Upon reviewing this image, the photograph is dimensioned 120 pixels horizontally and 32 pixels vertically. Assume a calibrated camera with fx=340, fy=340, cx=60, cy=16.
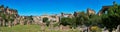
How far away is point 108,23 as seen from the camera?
34.0m

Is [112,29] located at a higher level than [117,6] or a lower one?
lower

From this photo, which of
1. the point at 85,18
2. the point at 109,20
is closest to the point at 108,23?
the point at 109,20

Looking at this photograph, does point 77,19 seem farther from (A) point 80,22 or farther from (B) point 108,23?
(B) point 108,23

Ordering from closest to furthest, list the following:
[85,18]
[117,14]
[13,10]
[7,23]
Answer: [117,14] < [85,18] < [7,23] < [13,10]

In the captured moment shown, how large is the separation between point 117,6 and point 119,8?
1.07 feet

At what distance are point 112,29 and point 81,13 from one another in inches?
2179

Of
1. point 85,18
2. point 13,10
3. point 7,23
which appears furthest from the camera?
point 13,10

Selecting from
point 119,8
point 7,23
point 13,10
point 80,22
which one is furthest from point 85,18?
point 13,10

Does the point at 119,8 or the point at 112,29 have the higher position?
the point at 119,8

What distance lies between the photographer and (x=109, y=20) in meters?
33.6

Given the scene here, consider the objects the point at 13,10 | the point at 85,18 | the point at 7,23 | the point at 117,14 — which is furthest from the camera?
the point at 13,10

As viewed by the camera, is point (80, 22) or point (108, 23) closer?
point (108, 23)

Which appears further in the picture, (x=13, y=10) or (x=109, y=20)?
(x=13, y=10)

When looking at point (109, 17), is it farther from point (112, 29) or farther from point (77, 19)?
point (77, 19)
